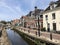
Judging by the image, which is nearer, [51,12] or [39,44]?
[39,44]

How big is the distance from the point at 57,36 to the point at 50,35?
6.58 feet

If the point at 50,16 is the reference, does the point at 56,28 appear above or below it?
below

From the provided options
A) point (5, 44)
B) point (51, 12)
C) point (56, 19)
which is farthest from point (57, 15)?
point (5, 44)

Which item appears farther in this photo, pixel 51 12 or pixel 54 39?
pixel 51 12

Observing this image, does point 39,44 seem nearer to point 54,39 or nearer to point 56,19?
point 54,39

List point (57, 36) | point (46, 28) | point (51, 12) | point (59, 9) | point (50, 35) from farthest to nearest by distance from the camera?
point (46, 28) → point (51, 12) → point (59, 9) → point (50, 35) → point (57, 36)

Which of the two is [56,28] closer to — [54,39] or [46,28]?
[46,28]

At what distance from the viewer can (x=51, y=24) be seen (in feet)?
133

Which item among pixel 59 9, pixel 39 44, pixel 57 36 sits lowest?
pixel 39 44

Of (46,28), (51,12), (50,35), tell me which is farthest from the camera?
(46,28)

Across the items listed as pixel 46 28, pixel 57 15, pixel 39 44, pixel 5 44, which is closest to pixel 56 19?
pixel 57 15

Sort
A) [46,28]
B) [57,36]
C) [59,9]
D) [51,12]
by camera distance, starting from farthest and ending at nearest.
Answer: [46,28]
[51,12]
[59,9]
[57,36]

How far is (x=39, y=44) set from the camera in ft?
74.5

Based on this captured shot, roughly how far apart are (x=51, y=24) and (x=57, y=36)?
20939 millimetres
